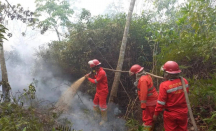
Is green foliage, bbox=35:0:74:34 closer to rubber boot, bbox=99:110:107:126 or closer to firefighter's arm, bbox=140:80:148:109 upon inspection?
rubber boot, bbox=99:110:107:126

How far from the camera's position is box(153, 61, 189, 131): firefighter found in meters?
3.44

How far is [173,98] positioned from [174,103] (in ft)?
0.35

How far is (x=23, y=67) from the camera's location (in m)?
13.4

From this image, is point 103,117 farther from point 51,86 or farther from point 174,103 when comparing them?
point 51,86

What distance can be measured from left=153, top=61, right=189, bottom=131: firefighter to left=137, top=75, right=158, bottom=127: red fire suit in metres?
0.53

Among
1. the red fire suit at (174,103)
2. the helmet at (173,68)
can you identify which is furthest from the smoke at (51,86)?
the helmet at (173,68)

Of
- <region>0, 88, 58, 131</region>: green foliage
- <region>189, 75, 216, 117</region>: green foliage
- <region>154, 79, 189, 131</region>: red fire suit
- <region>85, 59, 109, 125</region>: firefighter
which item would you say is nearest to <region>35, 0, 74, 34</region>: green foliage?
<region>85, 59, 109, 125</region>: firefighter

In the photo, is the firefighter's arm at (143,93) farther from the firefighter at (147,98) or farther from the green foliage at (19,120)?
the green foliage at (19,120)

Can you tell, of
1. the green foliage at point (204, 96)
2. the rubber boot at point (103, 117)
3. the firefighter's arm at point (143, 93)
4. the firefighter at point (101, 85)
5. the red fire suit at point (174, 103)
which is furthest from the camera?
the rubber boot at point (103, 117)

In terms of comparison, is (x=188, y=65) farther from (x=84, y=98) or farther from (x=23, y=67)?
(x=23, y=67)

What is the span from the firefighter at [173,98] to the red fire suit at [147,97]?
53 centimetres

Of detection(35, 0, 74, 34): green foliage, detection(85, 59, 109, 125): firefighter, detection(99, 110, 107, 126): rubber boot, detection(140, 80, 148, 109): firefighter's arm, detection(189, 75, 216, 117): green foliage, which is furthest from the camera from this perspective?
detection(35, 0, 74, 34): green foliage

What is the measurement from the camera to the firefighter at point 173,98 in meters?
3.44

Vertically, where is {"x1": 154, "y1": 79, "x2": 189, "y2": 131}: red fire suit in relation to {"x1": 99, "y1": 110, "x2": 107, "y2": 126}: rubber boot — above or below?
above
